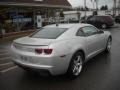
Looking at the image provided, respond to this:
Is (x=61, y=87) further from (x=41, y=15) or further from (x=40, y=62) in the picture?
(x=41, y=15)

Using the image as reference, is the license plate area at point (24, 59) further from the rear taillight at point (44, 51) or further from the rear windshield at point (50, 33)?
the rear windshield at point (50, 33)

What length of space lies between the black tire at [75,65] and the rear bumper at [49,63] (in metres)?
0.22

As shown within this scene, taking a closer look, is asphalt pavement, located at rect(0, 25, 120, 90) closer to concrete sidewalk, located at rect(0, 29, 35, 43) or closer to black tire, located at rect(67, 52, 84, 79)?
black tire, located at rect(67, 52, 84, 79)

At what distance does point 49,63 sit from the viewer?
4.24m

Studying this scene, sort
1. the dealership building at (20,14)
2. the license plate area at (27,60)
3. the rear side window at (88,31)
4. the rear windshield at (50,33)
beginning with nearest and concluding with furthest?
the license plate area at (27,60) → the rear windshield at (50,33) → the rear side window at (88,31) → the dealership building at (20,14)

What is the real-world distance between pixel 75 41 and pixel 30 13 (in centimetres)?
1345

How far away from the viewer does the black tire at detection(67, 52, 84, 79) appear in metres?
4.78

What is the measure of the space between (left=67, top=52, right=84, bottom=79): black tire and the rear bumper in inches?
8.5

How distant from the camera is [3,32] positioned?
14312 millimetres

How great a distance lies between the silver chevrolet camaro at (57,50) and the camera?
4.31m

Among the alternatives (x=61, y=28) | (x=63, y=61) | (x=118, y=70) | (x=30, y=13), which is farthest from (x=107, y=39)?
(x=30, y=13)

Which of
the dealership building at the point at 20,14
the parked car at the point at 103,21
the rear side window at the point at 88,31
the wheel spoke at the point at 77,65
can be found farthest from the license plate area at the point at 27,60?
the parked car at the point at 103,21

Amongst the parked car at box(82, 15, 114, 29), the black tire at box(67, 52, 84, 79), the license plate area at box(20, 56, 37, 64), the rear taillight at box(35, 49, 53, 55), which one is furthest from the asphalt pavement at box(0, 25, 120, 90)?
the parked car at box(82, 15, 114, 29)

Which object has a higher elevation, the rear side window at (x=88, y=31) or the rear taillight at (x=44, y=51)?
the rear side window at (x=88, y=31)
